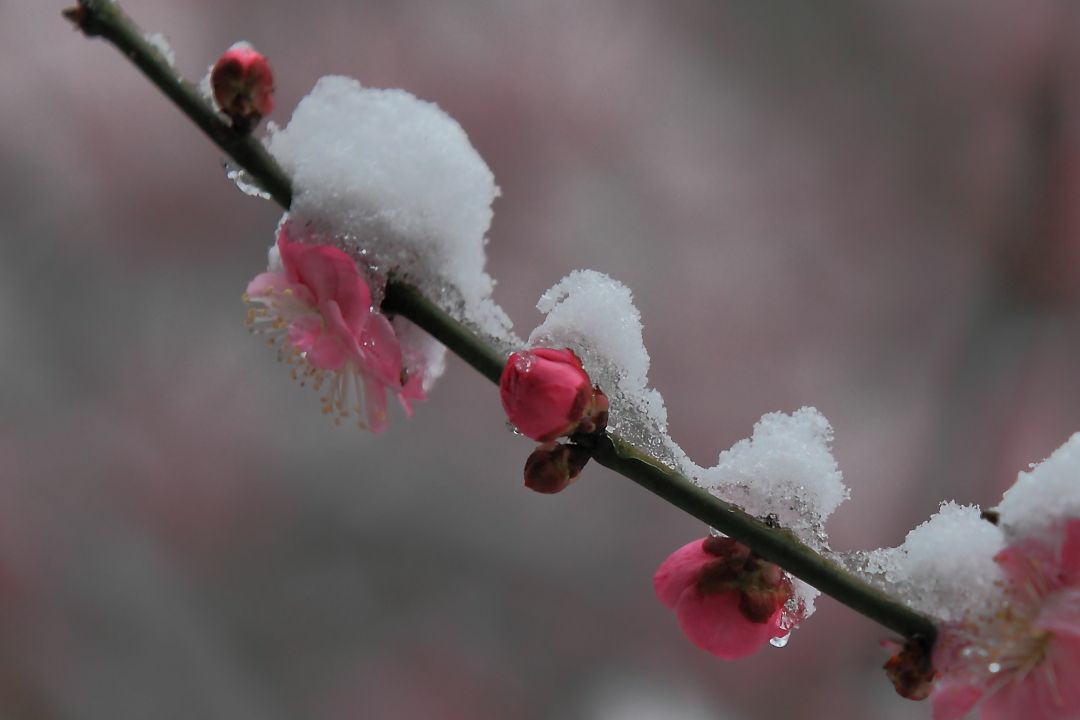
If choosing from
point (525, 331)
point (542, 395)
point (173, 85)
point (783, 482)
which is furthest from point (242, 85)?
point (525, 331)

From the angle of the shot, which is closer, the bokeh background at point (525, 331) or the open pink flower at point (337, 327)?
the open pink flower at point (337, 327)

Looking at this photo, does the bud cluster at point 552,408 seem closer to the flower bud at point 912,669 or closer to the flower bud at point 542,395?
the flower bud at point 542,395

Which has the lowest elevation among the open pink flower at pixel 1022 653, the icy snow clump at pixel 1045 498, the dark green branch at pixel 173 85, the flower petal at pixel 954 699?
the dark green branch at pixel 173 85

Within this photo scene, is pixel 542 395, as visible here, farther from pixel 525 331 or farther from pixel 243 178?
Result: pixel 525 331

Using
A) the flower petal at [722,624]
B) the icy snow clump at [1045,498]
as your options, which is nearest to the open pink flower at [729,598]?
the flower petal at [722,624]

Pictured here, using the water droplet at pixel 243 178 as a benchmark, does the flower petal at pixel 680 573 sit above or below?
above

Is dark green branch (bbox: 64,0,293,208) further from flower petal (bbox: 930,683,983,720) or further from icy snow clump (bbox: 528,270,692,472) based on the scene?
flower petal (bbox: 930,683,983,720)
